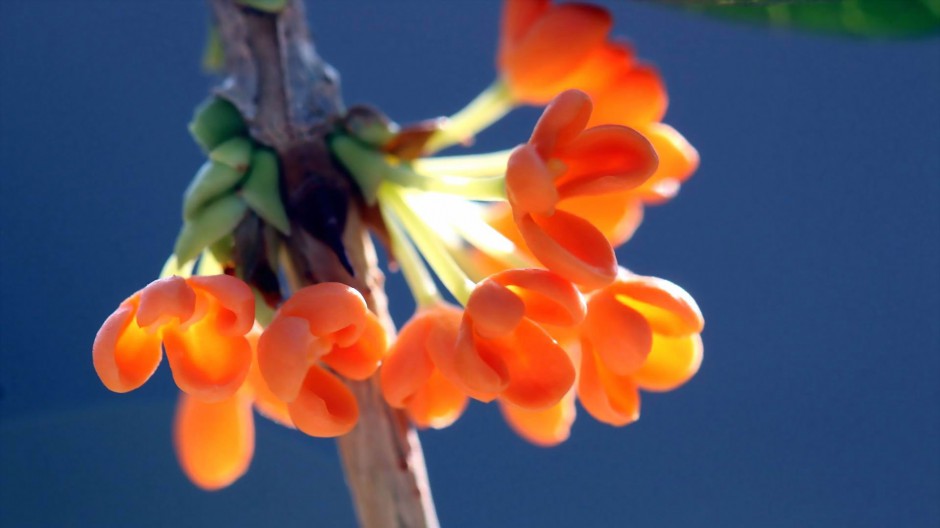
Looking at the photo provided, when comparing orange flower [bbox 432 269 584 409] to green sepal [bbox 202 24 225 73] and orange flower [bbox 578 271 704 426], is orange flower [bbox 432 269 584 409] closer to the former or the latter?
orange flower [bbox 578 271 704 426]

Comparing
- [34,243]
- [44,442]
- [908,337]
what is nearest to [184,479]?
[44,442]

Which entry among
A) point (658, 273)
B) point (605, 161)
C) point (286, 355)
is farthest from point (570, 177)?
point (658, 273)

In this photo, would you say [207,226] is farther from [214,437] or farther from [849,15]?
[849,15]

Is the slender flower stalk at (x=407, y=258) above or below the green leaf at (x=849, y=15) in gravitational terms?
below

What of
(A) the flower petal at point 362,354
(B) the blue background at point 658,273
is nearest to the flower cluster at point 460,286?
(A) the flower petal at point 362,354

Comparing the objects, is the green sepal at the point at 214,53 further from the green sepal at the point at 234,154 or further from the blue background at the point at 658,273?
the blue background at the point at 658,273
